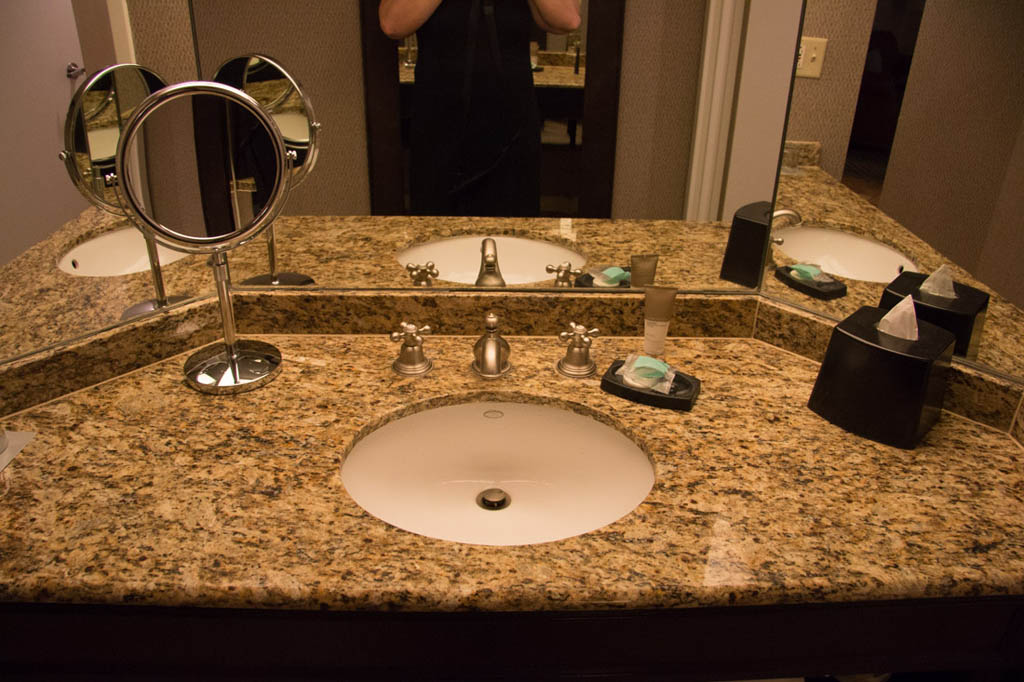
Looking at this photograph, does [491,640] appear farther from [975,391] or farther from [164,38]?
[164,38]

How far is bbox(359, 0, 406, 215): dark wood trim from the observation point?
1.22 m

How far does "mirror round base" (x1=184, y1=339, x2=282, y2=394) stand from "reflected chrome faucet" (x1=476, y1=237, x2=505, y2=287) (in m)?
0.39

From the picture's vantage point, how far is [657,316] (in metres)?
1.28

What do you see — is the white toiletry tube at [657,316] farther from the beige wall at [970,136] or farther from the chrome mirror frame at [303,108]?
the chrome mirror frame at [303,108]

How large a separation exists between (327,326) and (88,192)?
444mm

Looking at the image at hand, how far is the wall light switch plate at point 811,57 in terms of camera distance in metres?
1.25

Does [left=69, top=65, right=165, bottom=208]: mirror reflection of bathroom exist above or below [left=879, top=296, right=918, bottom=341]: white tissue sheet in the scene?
above

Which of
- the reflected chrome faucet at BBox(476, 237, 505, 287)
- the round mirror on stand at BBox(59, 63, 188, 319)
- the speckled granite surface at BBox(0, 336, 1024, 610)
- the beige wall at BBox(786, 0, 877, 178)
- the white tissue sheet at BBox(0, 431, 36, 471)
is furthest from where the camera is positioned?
the reflected chrome faucet at BBox(476, 237, 505, 287)

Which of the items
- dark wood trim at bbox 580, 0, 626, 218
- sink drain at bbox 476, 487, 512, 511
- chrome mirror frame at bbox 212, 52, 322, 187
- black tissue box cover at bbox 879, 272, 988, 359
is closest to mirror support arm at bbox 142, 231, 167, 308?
chrome mirror frame at bbox 212, 52, 322, 187

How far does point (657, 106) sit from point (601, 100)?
11 cm

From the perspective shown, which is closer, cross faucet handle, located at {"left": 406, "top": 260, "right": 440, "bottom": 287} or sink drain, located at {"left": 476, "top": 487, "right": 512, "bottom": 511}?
sink drain, located at {"left": 476, "top": 487, "right": 512, "bottom": 511}

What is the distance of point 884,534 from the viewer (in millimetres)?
892

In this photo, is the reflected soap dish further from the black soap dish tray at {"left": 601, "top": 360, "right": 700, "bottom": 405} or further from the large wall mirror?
the large wall mirror

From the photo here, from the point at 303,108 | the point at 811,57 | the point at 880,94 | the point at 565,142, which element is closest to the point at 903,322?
the point at 880,94
